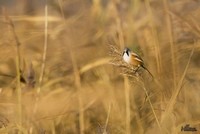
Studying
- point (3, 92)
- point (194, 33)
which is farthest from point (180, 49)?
point (3, 92)

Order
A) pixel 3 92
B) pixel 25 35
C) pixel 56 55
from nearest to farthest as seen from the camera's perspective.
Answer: pixel 3 92
pixel 56 55
pixel 25 35

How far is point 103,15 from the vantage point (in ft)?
6.37

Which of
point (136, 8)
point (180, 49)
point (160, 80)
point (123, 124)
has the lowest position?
point (123, 124)

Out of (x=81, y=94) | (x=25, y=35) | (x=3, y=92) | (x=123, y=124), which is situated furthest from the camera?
(x=25, y=35)

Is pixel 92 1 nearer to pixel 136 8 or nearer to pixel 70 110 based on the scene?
pixel 136 8

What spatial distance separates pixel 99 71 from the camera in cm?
176

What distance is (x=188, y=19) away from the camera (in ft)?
5.90

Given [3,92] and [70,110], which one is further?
[3,92]

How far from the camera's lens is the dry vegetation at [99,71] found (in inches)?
59.7

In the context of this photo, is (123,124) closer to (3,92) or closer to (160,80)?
(160,80)

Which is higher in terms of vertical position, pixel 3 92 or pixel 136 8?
pixel 136 8

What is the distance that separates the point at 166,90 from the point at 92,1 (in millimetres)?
505

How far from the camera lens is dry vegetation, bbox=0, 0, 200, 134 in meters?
1.52

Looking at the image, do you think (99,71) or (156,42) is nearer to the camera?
(156,42)
